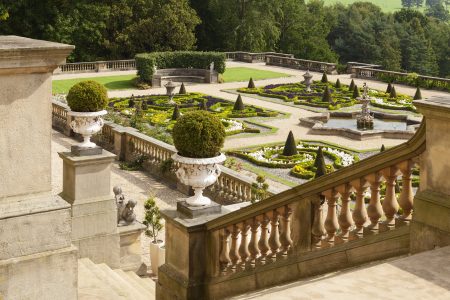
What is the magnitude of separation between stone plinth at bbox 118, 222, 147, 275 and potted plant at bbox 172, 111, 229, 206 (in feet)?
10.4

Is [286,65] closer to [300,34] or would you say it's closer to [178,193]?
[300,34]

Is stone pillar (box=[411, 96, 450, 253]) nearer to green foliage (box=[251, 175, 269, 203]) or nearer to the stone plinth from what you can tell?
the stone plinth

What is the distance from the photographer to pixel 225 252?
7.52 metres

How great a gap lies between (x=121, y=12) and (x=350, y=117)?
2162 centimetres

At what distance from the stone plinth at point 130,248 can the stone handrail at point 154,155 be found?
4138 mm

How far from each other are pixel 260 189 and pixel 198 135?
6.94 metres

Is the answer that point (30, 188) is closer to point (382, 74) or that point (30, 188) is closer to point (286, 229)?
point (286, 229)

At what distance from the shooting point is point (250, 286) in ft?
23.0

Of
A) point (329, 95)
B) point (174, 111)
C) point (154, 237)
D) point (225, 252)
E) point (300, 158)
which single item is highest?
point (225, 252)

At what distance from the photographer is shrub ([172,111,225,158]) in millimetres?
7695

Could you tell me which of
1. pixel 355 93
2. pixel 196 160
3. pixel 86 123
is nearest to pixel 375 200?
pixel 196 160

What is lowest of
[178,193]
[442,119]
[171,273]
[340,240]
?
[178,193]

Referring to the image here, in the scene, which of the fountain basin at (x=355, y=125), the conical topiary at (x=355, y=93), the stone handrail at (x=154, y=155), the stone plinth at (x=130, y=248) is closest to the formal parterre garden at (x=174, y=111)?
the stone handrail at (x=154, y=155)

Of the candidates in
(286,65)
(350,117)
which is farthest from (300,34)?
(350,117)
